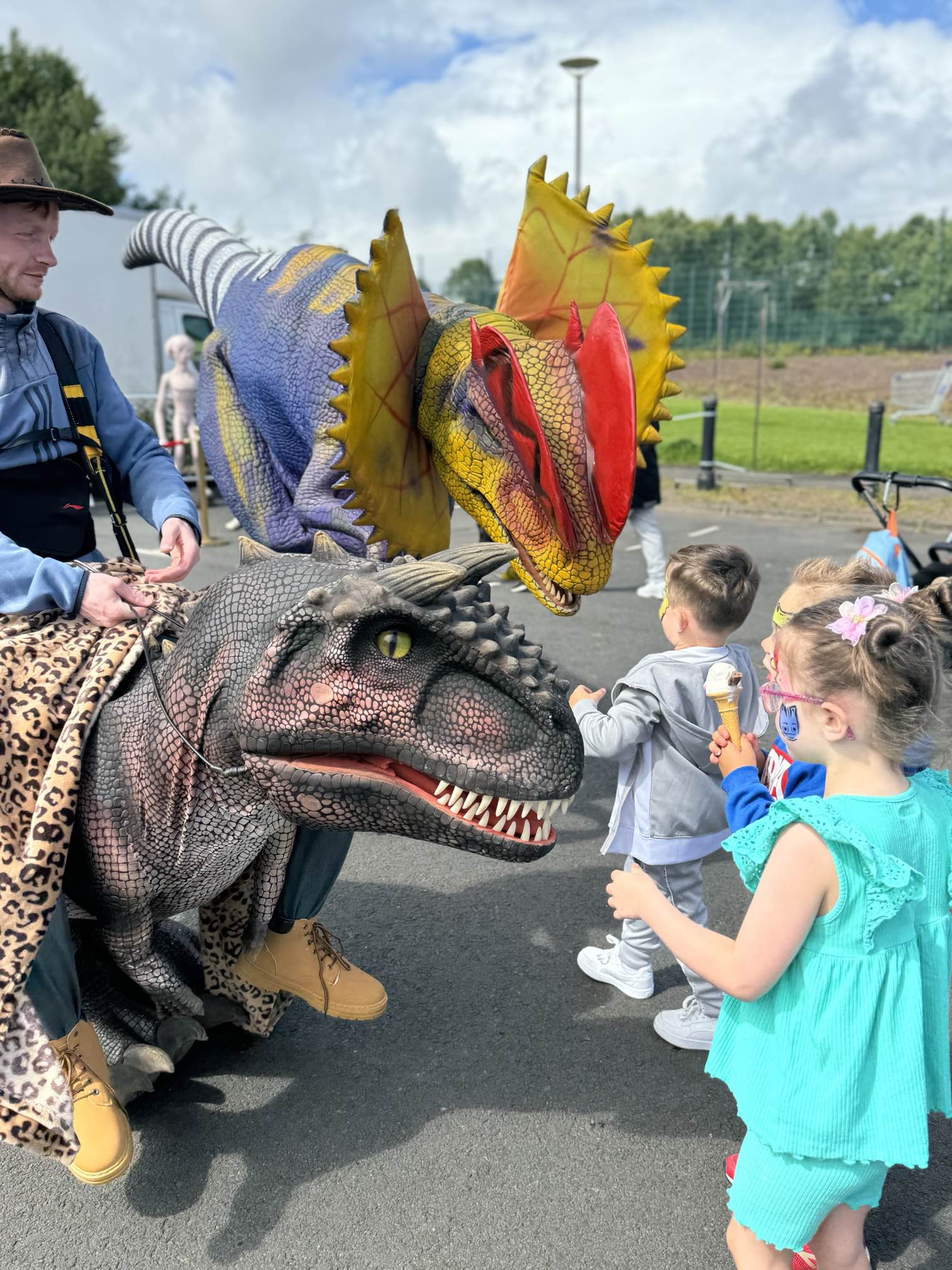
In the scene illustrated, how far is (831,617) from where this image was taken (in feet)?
5.30

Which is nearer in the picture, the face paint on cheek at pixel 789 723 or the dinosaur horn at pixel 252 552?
the face paint on cheek at pixel 789 723

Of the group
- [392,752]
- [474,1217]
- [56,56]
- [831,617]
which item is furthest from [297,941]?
[56,56]

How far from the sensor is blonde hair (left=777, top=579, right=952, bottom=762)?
1500 millimetres

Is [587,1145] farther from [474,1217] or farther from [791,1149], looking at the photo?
[791,1149]

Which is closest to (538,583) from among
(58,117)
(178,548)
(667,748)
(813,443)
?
(667,748)

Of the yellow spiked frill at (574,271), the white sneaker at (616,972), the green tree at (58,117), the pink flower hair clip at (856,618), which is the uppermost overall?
the green tree at (58,117)

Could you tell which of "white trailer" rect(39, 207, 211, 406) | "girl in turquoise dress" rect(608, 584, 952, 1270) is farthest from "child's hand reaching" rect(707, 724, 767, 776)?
"white trailer" rect(39, 207, 211, 406)

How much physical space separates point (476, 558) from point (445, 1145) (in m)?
1.34

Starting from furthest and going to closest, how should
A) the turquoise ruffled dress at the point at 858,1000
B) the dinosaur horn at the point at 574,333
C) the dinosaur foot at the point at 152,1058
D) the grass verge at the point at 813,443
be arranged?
1. the grass verge at the point at 813,443
2. the dinosaur horn at the point at 574,333
3. the dinosaur foot at the point at 152,1058
4. the turquoise ruffled dress at the point at 858,1000

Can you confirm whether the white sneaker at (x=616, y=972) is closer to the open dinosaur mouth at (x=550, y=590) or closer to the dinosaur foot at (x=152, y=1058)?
the open dinosaur mouth at (x=550, y=590)

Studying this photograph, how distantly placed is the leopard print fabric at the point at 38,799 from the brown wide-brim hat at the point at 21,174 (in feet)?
2.69

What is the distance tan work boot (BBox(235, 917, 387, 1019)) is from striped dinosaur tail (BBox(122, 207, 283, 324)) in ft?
8.74

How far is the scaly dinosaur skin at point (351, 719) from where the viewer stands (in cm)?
153

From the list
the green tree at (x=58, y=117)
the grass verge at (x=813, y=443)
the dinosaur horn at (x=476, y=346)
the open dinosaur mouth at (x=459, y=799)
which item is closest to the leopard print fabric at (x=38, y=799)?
the open dinosaur mouth at (x=459, y=799)
